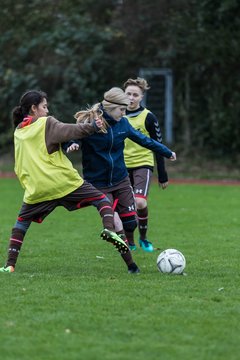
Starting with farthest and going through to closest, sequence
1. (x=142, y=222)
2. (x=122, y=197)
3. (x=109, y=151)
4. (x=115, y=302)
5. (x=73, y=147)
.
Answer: (x=142, y=222) → (x=122, y=197) → (x=109, y=151) → (x=73, y=147) → (x=115, y=302)

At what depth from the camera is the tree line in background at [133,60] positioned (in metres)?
24.0

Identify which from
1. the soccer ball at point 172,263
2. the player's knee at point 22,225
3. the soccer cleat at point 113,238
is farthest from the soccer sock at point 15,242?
the soccer ball at point 172,263

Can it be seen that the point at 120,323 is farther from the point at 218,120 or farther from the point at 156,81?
the point at 156,81

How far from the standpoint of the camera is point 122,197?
8.30m

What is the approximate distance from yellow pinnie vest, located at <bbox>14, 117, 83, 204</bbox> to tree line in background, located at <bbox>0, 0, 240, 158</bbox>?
1657cm

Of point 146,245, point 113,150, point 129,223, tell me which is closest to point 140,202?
point 146,245

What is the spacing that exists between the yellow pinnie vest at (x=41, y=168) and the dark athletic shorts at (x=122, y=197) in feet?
2.40

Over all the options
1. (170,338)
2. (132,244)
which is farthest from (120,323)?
(132,244)

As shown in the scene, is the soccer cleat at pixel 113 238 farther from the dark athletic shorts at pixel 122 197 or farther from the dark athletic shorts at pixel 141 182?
the dark athletic shorts at pixel 141 182

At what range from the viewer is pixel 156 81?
2561 centimetres

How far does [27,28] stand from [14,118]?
19587mm

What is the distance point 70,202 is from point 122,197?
81cm

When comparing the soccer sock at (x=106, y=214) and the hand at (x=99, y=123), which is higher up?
the hand at (x=99, y=123)

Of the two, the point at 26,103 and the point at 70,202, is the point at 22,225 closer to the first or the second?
the point at 70,202
